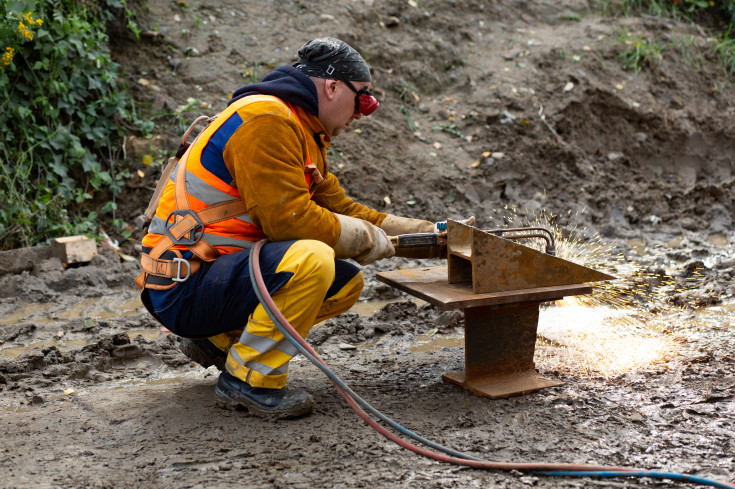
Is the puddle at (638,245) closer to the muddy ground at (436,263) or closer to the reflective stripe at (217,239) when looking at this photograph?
the muddy ground at (436,263)

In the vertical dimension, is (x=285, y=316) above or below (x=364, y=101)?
below

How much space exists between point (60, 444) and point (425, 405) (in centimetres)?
152

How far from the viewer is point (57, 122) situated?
6.12m

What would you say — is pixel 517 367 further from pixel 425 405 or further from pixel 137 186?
pixel 137 186

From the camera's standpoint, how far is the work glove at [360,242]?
9.77ft

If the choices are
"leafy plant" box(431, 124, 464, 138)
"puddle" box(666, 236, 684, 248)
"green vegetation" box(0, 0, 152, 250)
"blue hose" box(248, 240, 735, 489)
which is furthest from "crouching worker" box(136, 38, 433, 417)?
"leafy plant" box(431, 124, 464, 138)

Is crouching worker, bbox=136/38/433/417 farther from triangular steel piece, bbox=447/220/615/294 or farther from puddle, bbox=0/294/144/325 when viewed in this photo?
puddle, bbox=0/294/144/325

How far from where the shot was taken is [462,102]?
787 centimetres

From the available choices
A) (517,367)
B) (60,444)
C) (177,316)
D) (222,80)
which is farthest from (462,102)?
(60,444)

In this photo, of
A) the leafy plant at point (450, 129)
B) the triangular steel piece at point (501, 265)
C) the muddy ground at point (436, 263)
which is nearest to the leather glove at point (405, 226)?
the triangular steel piece at point (501, 265)

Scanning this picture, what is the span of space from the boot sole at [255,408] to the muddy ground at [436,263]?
0.04 meters

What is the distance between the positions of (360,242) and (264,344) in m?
0.61

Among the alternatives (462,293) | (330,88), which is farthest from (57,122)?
(462,293)

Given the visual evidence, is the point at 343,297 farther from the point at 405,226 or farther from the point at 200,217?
the point at 200,217
